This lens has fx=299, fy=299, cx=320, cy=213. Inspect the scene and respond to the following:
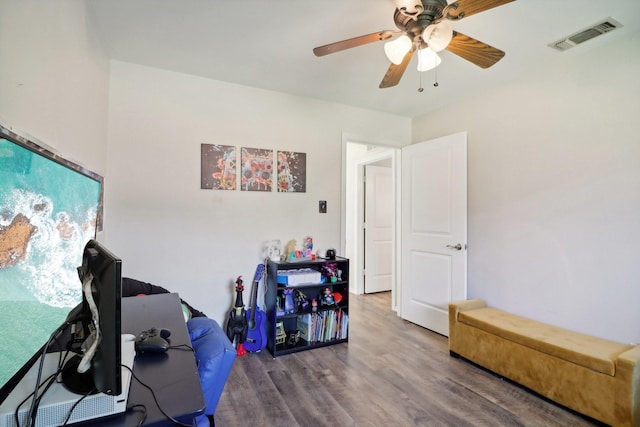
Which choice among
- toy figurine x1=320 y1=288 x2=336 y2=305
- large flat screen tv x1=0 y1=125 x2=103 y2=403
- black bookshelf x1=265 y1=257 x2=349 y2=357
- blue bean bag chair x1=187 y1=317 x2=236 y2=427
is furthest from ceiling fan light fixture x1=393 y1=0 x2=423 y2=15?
toy figurine x1=320 y1=288 x2=336 y2=305

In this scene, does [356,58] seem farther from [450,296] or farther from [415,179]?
[450,296]

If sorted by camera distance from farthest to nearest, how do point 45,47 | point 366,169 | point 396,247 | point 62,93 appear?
point 366,169 < point 396,247 < point 62,93 < point 45,47

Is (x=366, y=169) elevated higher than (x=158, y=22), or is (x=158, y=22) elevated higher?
(x=158, y=22)

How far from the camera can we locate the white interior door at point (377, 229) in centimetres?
470

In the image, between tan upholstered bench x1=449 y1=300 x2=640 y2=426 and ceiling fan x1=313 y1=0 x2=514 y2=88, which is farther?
tan upholstered bench x1=449 y1=300 x2=640 y2=426

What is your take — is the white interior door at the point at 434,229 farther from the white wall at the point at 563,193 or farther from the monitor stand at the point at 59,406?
the monitor stand at the point at 59,406

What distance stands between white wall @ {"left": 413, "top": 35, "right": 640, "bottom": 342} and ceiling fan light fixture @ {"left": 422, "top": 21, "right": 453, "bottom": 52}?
1462 mm

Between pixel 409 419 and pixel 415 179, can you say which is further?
pixel 415 179

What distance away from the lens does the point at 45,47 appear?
1.11 meters

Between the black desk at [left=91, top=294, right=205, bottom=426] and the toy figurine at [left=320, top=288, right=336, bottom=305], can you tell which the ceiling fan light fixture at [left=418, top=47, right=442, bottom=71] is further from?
the toy figurine at [left=320, top=288, right=336, bottom=305]

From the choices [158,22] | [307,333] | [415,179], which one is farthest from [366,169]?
[158,22]

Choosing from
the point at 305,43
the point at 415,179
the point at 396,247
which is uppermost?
the point at 305,43

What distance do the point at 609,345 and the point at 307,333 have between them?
216 centimetres

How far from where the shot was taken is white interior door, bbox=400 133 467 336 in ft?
9.55
